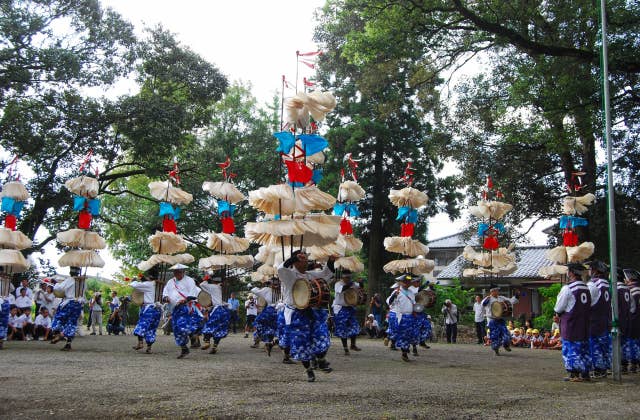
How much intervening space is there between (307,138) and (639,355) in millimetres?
7465

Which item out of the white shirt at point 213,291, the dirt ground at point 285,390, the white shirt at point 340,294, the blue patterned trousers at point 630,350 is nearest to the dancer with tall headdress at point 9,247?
the dirt ground at point 285,390

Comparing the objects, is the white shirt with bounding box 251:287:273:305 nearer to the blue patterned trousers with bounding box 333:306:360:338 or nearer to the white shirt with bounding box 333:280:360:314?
the white shirt with bounding box 333:280:360:314

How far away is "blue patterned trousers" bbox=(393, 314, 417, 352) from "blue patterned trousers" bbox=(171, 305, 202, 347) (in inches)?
171

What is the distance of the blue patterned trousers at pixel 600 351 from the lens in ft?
32.3

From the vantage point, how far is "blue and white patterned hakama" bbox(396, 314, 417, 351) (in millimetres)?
12406

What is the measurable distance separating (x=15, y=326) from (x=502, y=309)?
13699mm

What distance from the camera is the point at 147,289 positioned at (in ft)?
42.8

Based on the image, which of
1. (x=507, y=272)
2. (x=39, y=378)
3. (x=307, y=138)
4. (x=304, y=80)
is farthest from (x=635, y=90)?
(x=39, y=378)

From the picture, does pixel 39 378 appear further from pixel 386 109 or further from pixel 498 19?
pixel 386 109

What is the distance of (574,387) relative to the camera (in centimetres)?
842

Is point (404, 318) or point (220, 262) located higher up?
point (220, 262)

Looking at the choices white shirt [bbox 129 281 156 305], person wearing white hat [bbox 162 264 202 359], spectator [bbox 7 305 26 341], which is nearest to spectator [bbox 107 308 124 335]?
spectator [bbox 7 305 26 341]

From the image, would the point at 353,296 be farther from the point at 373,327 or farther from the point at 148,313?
the point at 373,327

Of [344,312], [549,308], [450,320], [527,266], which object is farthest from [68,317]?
[527,266]
